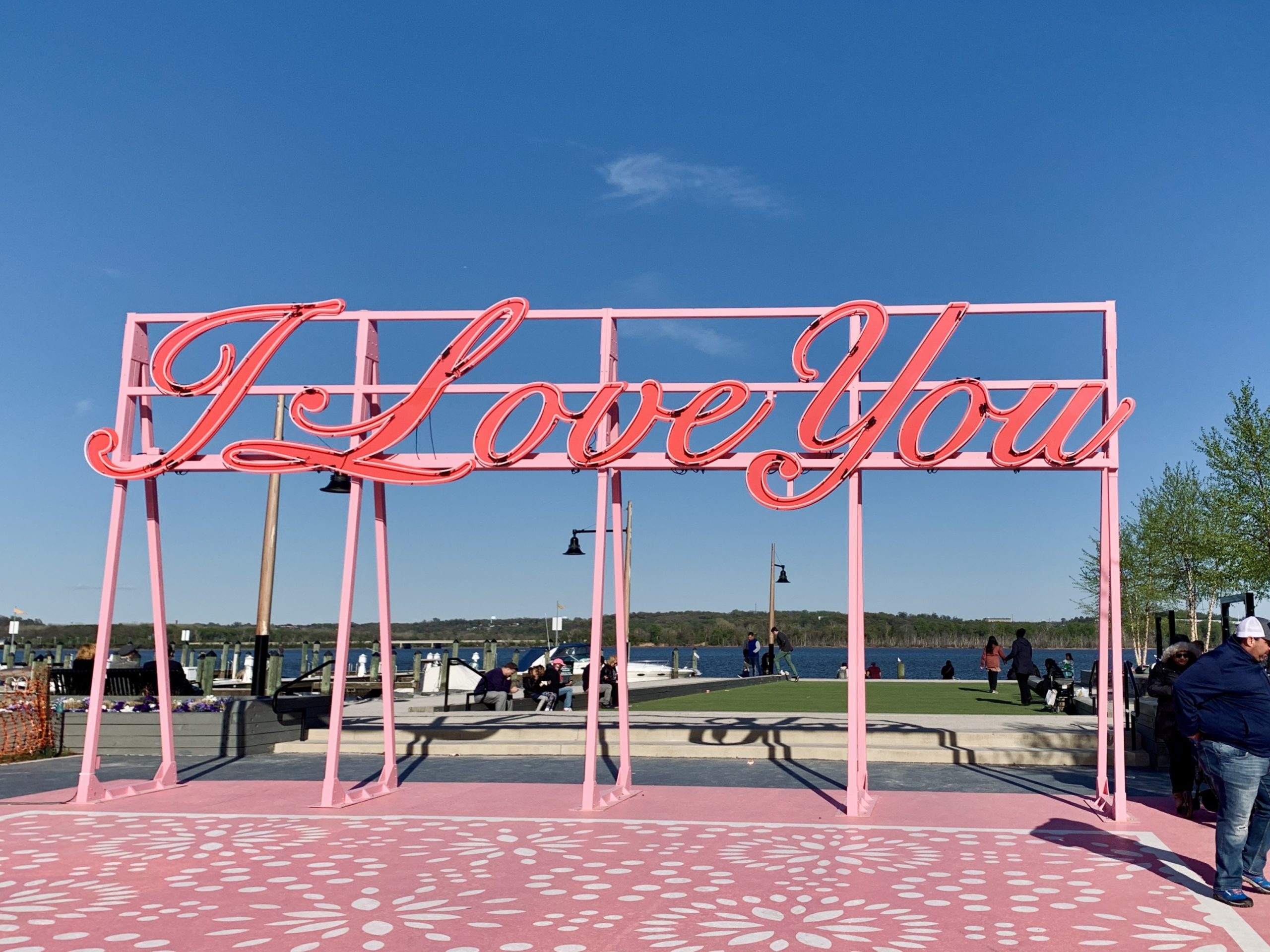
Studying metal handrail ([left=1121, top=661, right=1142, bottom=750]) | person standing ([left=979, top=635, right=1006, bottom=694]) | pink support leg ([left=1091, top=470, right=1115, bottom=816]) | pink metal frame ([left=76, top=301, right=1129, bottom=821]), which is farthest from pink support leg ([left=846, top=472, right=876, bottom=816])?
person standing ([left=979, top=635, right=1006, bottom=694])

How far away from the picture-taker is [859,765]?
11.7 m

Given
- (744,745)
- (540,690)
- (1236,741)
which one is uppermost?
(1236,741)

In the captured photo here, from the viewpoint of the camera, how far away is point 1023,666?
2492 cm

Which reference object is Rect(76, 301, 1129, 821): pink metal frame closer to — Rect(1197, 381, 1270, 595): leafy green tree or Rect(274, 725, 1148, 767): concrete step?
Rect(274, 725, 1148, 767): concrete step

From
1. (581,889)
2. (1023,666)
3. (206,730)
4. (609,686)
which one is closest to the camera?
(581,889)

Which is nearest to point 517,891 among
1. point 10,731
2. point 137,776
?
point 137,776

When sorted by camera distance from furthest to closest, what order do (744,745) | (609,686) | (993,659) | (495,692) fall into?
(993,659), (609,686), (495,692), (744,745)

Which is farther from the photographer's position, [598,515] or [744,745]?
[744,745]

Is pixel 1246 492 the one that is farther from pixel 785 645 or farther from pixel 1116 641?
pixel 1116 641

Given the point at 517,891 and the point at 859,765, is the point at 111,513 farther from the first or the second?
the point at 859,765

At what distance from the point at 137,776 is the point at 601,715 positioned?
864cm

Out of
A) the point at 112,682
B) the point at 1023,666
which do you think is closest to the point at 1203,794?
the point at 1023,666

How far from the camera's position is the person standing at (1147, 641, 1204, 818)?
448 inches

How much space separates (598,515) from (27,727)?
10.4 metres
